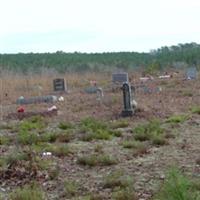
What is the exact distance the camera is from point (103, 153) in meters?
9.28

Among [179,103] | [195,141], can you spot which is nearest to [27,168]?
[195,141]

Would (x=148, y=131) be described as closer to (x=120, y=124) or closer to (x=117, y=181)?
(x=120, y=124)

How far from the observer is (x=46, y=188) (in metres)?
7.14

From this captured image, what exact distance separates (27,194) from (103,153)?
305 cm

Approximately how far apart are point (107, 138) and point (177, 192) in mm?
6470

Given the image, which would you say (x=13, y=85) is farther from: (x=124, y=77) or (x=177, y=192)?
(x=177, y=192)

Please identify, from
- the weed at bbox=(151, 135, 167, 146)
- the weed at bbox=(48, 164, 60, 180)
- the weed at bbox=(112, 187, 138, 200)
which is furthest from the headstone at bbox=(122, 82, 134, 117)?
the weed at bbox=(112, 187, 138, 200)

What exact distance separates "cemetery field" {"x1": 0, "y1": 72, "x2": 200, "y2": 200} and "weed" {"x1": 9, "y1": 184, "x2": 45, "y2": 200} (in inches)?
0.4

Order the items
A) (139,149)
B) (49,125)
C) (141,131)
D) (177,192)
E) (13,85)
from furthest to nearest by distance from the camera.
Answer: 1. (13,85)
2. (49,125)
3. (141,131)
4. (139,149)
5. (177,192)

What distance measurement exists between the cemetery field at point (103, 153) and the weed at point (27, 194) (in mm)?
10

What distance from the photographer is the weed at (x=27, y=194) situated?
20.7 feet

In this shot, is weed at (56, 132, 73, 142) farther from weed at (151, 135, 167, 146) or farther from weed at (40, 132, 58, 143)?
weed at (151, 135, 167, 146)

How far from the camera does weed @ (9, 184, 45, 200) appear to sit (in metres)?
6.30

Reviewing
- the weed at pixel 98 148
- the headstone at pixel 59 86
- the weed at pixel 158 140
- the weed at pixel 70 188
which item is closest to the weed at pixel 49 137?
the weed at pixel 98 148
